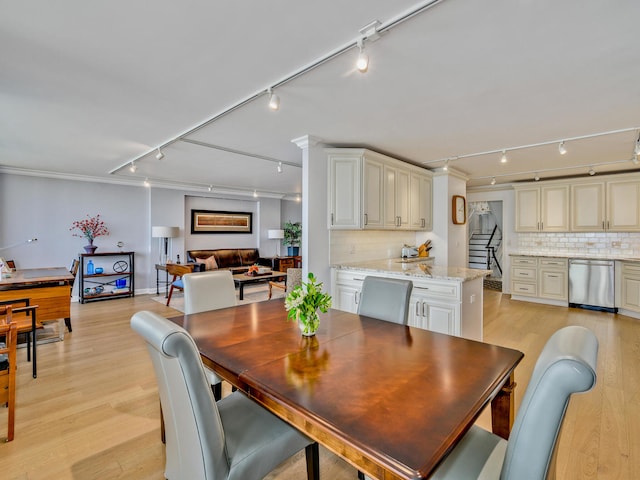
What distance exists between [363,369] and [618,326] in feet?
16.8

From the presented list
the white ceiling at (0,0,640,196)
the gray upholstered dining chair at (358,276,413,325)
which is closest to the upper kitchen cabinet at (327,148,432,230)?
the white ceiling at (0,0,640,196)

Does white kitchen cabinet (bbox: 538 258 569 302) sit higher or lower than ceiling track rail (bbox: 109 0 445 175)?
lower

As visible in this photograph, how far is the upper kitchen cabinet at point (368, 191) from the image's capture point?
375cm

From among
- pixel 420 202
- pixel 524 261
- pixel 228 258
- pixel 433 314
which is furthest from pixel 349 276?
pixel 228 258

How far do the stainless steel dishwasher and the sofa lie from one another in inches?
256

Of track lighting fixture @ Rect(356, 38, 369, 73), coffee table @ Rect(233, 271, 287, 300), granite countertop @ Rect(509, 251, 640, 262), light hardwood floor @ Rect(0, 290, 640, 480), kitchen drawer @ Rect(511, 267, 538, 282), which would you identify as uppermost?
track lighting fixture @ Rect(356, 38, 369, 73)

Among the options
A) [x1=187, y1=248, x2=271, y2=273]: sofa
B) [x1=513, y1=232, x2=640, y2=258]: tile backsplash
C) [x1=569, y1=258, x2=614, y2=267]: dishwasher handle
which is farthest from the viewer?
[x1=187, y1=248, x2=271, y2=273]: sofa

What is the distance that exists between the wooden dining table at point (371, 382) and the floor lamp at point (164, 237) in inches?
202

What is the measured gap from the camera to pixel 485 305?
19.0 ft

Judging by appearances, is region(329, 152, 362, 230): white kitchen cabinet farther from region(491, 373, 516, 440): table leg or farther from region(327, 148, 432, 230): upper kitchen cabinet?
region(491, 373, 516, 440): table leg

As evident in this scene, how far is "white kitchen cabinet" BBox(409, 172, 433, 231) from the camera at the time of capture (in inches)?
188

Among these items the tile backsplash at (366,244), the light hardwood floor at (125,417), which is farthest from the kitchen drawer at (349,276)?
the light hardwood floor at (125,417)

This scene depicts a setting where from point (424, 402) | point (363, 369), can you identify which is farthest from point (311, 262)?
point (424, 402)

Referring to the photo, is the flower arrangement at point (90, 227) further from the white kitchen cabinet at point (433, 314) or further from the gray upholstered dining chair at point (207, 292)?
the white kitchen cabinet at point (433, 314)
